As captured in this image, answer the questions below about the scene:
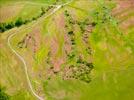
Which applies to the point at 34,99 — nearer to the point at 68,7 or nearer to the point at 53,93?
the point at 53,93

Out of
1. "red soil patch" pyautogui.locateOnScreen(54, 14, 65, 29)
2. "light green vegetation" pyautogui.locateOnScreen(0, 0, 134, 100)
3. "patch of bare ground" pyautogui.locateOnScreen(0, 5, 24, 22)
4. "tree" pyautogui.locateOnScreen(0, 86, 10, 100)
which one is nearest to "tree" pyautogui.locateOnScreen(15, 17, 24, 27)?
"light green vegetation" pyautogui.locateOnScreen(0, 0, 134, 100)

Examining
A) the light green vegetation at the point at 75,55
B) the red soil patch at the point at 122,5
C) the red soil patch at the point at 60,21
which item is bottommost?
the light green vegetation at the point at 75,55

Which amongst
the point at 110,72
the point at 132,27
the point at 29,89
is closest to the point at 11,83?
the point at 29,89

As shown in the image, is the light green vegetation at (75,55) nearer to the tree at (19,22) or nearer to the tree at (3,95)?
the tree at (3,95)

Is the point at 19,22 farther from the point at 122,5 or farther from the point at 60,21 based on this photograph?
the point at 122,5

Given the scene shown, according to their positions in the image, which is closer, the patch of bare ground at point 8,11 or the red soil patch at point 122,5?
the red soil patch at point 122,5

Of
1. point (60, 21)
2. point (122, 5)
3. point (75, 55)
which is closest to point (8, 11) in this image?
point (60, 21)

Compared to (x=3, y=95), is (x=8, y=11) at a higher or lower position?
higher

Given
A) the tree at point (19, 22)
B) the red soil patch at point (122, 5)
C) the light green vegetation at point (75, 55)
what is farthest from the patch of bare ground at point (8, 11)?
the red soil patch at point (122, 5)
